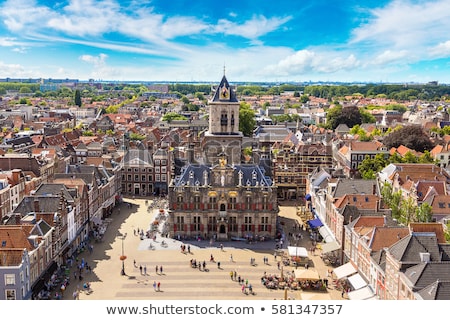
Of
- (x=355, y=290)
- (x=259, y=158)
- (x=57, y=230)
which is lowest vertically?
(x=355, y=290)

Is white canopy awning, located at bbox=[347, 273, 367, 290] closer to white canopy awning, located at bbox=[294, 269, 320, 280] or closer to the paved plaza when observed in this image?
the paved plaza

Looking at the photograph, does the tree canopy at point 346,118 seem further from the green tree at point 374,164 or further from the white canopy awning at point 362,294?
the white canopy awning at point 362,294

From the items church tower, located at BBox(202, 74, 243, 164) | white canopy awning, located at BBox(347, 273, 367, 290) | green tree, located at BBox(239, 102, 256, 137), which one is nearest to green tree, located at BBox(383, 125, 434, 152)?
church tower, located at BBox(202, 74, 243, 164)

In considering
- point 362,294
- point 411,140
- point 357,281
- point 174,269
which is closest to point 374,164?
point 411,140

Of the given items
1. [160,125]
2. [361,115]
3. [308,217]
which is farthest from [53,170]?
[361,115]

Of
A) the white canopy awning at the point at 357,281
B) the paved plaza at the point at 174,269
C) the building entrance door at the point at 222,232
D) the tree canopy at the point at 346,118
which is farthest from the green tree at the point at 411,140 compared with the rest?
the white canopy awning at the point at 357,281

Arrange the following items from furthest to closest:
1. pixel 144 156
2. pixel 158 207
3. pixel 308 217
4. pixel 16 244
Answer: pixel 144 156 → pixel 158 207 → pixel 308 217 → pixel 16 244

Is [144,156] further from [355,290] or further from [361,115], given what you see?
[361,115]
